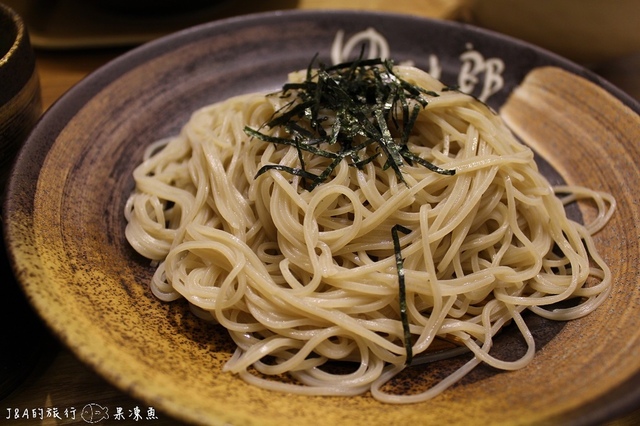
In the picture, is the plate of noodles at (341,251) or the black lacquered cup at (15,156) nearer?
the plate of noodles at (341,251)

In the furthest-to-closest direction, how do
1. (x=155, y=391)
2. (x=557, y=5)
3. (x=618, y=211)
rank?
1. (x=557, y=5)
2. (x=618, y=211)
3. (x=155, y=391)

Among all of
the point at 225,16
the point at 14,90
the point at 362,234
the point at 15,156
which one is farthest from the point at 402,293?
the point at 225,16

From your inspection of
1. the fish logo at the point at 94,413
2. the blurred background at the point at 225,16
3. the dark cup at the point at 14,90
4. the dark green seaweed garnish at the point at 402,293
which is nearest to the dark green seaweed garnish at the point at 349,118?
the dark green seaweed garnish at the point at 402,293

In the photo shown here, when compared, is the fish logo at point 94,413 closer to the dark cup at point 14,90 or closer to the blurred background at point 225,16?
the dark cup at point 14,90

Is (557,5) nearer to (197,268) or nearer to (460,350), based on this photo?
(460,350)

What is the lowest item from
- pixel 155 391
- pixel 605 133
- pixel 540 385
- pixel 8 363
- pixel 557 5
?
pixel 8 363

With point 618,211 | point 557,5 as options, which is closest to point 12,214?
point 618,211

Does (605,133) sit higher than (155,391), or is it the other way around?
(605,133)

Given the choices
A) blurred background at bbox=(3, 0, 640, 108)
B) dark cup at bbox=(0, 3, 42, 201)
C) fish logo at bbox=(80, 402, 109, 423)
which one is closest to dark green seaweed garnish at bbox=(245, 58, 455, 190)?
dark cup at bbox=(0, 3, 42, 201)
